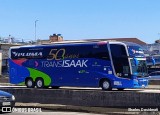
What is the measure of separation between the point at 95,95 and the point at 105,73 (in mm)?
7177

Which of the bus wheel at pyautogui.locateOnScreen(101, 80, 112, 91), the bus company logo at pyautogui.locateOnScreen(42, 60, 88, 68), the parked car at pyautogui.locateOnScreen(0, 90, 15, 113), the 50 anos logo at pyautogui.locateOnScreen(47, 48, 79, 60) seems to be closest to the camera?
the parked car at pyautogui.locateOnScreen(0, 90, 15, 113)

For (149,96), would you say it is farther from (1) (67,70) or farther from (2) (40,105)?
(1) (67,70)

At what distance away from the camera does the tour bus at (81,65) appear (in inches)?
1028

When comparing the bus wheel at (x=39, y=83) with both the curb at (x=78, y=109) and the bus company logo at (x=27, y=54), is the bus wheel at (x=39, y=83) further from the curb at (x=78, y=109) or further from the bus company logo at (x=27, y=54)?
the curb at (x=78, y=109)

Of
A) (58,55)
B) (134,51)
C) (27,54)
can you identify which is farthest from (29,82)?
(134,51)

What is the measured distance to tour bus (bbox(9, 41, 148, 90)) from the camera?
26109 millimetres

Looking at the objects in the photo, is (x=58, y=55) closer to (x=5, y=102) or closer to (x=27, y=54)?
(x=27, y=54)

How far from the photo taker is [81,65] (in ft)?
93.2

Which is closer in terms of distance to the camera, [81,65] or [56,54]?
[81,65]

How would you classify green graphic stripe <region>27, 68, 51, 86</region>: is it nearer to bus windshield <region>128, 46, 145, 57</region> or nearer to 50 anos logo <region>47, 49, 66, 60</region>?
50 anos logo <region>47, 49, 66, 60</region>

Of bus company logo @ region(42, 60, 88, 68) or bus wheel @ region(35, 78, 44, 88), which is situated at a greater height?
bus company logo @ region(42, 60, 88, 68)

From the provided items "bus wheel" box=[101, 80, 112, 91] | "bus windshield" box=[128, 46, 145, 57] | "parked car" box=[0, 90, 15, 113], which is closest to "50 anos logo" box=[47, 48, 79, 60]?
"bus wheel" box=[101, 80, 112, 91]

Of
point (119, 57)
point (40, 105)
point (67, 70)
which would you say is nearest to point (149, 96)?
point (40, 105)

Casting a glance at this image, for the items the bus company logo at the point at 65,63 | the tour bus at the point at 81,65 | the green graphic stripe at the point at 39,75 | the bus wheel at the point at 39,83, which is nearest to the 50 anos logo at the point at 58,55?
the tour bus at the point at 81,65
